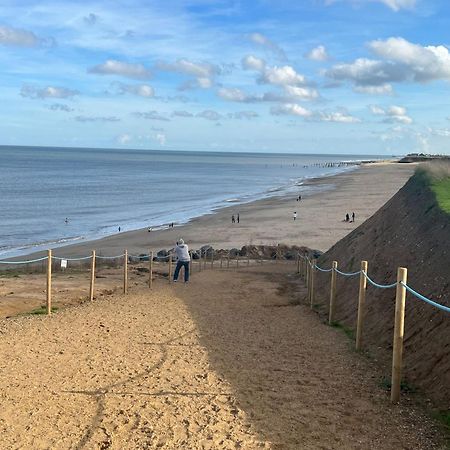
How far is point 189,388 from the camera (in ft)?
22.6

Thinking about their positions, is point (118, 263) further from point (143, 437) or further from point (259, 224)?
point (143, 437)

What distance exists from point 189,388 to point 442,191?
10.6 meters

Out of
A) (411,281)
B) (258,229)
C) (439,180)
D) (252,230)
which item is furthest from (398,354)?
(258,229)

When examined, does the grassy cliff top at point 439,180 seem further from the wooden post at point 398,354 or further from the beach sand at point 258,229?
the beach sand at point 258,229

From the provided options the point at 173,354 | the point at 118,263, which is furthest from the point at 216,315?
the point at 118,263

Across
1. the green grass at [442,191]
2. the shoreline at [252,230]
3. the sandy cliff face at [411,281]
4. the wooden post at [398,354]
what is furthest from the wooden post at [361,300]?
the shoreline at [252,230]

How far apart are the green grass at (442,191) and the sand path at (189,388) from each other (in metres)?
4.13

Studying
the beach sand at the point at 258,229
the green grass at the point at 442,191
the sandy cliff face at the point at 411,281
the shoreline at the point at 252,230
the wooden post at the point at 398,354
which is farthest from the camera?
the beach sand at the point at 258,229

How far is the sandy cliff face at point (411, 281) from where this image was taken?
733 centimetres

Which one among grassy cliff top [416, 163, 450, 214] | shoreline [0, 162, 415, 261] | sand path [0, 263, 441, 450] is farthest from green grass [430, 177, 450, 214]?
shoreline [0, 162, 415, 261]

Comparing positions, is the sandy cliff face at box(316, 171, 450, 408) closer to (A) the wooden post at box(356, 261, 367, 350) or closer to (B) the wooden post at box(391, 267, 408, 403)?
(A) the wooden post at box(356, 261, 367, 350)

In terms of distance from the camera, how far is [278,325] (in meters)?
12.0

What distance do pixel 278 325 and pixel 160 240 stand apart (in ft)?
74.3

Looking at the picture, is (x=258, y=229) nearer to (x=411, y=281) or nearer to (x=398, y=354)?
(x=411, y=281)
